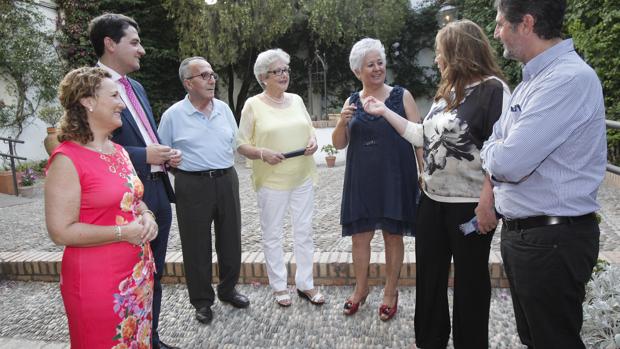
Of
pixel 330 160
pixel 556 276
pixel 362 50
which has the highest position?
pixel 362 50

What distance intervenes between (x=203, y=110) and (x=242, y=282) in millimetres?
1453

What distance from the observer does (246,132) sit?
10.9 feet

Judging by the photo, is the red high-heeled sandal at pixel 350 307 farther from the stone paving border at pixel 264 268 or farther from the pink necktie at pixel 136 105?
the pink necktie at pixel 136 105

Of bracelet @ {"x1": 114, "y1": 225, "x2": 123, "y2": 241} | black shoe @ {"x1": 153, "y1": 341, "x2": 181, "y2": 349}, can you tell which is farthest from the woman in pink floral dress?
black shoe @ {"x1": 153, "y1": 341, "x2": 181, "y2": 349}

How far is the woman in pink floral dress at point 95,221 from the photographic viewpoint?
1.74m

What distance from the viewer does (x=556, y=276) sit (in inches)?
63.9

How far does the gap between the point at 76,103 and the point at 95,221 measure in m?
0.49

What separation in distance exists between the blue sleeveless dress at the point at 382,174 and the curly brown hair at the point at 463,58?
684mm

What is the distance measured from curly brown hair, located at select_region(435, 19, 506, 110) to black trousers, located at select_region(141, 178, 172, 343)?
1.64 metres

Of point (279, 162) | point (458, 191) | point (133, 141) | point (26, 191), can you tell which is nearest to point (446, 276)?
point (458, 191)

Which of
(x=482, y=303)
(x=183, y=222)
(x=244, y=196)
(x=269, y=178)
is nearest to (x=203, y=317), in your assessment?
(x=183, y=222)

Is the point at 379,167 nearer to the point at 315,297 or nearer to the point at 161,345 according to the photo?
the point at 315,297

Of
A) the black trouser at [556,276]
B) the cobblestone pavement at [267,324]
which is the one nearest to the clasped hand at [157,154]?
the cobblestone pavement at [267,324]

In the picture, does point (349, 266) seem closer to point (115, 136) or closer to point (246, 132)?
point (246, 132)
